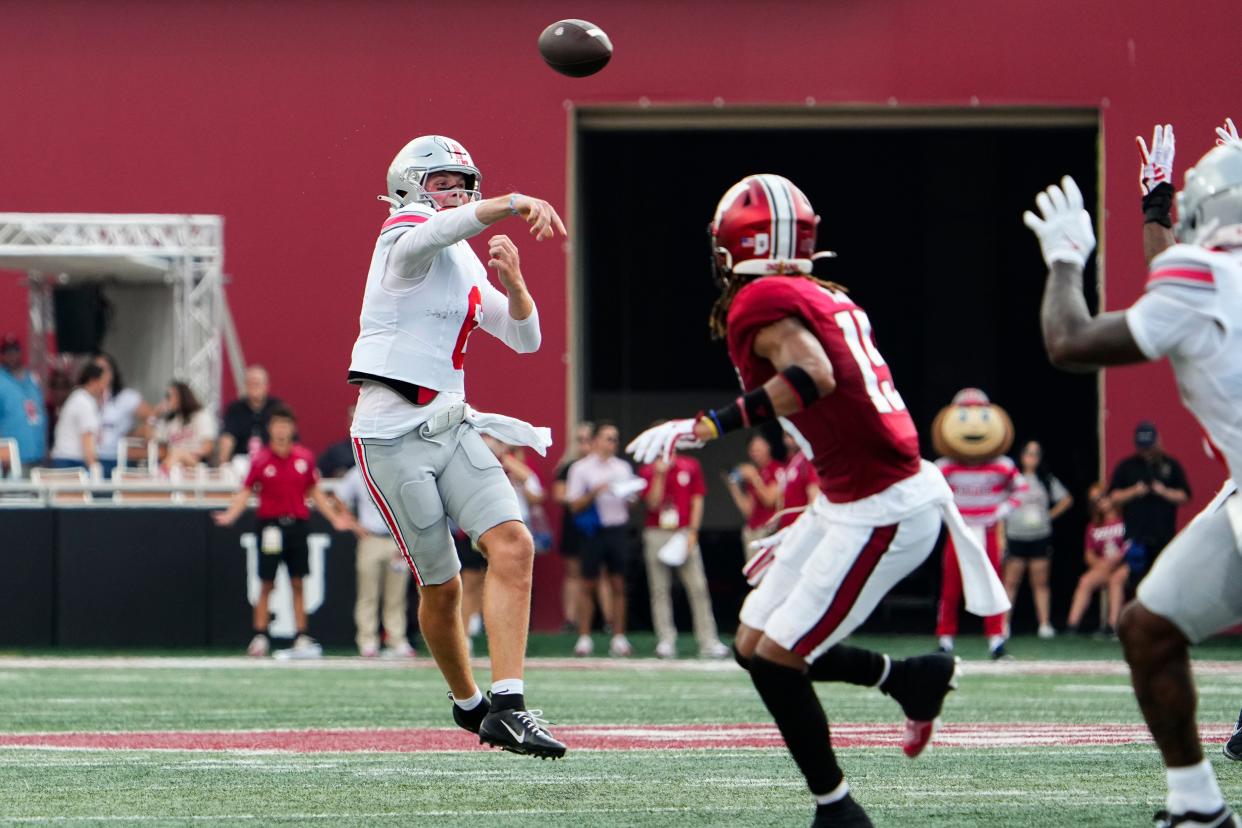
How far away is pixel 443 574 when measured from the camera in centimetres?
646

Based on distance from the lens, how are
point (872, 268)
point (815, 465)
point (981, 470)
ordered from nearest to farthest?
point (815, 465) < point (981, 470) < point (872, 268)

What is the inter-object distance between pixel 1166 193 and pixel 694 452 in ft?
52.6

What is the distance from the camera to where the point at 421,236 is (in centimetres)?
614

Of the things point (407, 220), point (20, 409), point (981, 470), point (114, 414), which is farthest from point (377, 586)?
point (407, 220)

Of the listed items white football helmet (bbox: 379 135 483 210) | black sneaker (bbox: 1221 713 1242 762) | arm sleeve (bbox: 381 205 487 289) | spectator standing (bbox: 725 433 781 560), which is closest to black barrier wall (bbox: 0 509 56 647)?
spectator standing (bbox: 725 433 781 560)

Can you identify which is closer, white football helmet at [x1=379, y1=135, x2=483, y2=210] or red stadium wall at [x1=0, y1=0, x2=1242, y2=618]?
white football helmet at [x1=379, y1=135, x2=483, y2=210]

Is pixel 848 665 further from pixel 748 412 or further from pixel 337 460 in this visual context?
pixel 337 460

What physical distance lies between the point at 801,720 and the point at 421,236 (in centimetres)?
218

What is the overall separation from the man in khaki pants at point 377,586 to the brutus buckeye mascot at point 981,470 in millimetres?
4255

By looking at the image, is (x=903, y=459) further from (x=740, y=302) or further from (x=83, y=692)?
(x=83, y=692)

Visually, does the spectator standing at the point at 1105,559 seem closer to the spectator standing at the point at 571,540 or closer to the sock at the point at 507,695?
the spectator standing at the point at 571,540

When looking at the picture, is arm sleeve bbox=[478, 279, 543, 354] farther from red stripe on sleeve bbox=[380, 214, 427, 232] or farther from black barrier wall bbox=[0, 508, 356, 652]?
black barrier wall bbox=[0, 508, 356, 652]

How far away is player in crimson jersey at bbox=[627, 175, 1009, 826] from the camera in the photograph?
4.85 metres

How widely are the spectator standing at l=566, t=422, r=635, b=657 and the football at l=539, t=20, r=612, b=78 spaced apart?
7.93 m
